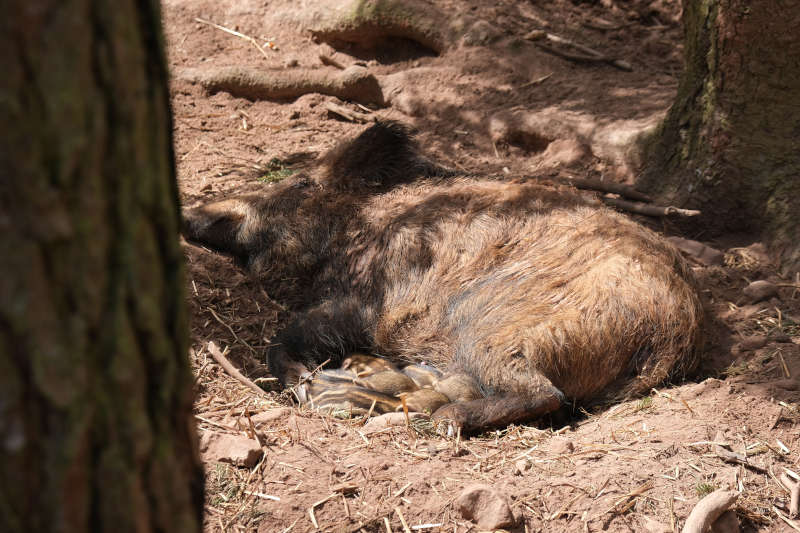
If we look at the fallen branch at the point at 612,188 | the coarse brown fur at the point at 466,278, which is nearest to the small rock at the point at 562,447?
the coarse brown fur at the point at 466,278

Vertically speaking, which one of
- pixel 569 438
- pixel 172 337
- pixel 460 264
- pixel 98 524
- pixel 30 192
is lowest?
pixel 569 438

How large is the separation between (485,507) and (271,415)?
1.17m

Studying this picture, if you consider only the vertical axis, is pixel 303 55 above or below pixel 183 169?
above

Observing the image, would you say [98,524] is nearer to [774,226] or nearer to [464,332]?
[464,332]

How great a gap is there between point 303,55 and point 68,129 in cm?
705

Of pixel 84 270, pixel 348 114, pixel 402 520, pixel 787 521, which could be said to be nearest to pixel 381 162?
pixel 348 114

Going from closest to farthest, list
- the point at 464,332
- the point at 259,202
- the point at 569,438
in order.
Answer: the point at 569,438, the point at 464,332, the point at 259,202

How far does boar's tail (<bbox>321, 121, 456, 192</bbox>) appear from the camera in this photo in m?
4.96

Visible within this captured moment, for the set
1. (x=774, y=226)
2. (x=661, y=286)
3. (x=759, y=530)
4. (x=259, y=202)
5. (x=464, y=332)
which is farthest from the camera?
(x=259, y=202)

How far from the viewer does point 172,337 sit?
115 centimetres

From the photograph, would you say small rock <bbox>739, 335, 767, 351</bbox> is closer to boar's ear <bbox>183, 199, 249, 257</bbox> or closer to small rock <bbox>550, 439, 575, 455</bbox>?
small rock <bbox>550, 439, 575, 455</bbox>

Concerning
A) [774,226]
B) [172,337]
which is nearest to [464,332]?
[774,226]

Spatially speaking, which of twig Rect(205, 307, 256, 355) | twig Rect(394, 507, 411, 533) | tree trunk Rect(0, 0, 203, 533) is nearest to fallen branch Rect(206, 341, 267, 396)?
twig Rect(205, 307, 256, 355)

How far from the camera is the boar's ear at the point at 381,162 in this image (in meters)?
4.96
